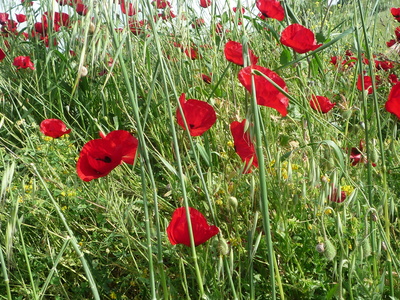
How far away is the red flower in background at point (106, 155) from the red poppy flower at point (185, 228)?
0.19m

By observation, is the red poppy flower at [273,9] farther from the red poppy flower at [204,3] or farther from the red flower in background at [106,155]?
the red flower in background at [106,155]

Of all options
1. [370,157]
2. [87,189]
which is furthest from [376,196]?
[87,189]

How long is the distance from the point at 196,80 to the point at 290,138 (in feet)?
2.20

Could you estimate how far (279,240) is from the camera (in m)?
1.41

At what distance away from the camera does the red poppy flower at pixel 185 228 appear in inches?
41.9

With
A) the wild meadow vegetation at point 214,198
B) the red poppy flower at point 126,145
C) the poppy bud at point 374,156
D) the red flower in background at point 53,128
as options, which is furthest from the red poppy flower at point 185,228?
the red flower in background at point 53,128

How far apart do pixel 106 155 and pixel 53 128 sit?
0.68m

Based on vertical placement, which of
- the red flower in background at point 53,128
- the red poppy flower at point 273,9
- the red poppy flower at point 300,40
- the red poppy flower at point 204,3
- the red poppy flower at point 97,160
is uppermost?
the red poppy flower at point 204,3

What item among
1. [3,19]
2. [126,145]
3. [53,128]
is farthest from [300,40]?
[3,19]

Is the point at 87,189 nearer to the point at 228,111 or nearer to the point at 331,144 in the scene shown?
the point at 228,111

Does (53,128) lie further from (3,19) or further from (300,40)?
(3,19)

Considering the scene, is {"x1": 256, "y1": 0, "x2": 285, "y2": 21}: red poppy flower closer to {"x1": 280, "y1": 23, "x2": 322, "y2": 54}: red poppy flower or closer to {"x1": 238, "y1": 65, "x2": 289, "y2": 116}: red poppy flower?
{"x1": 280, "y1": 23, "x2": 322, "y2": 54}: red poppy flower

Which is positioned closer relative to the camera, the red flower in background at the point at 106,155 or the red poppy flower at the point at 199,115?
the red flower in background at the point at 106,155

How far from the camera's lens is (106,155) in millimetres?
1188
